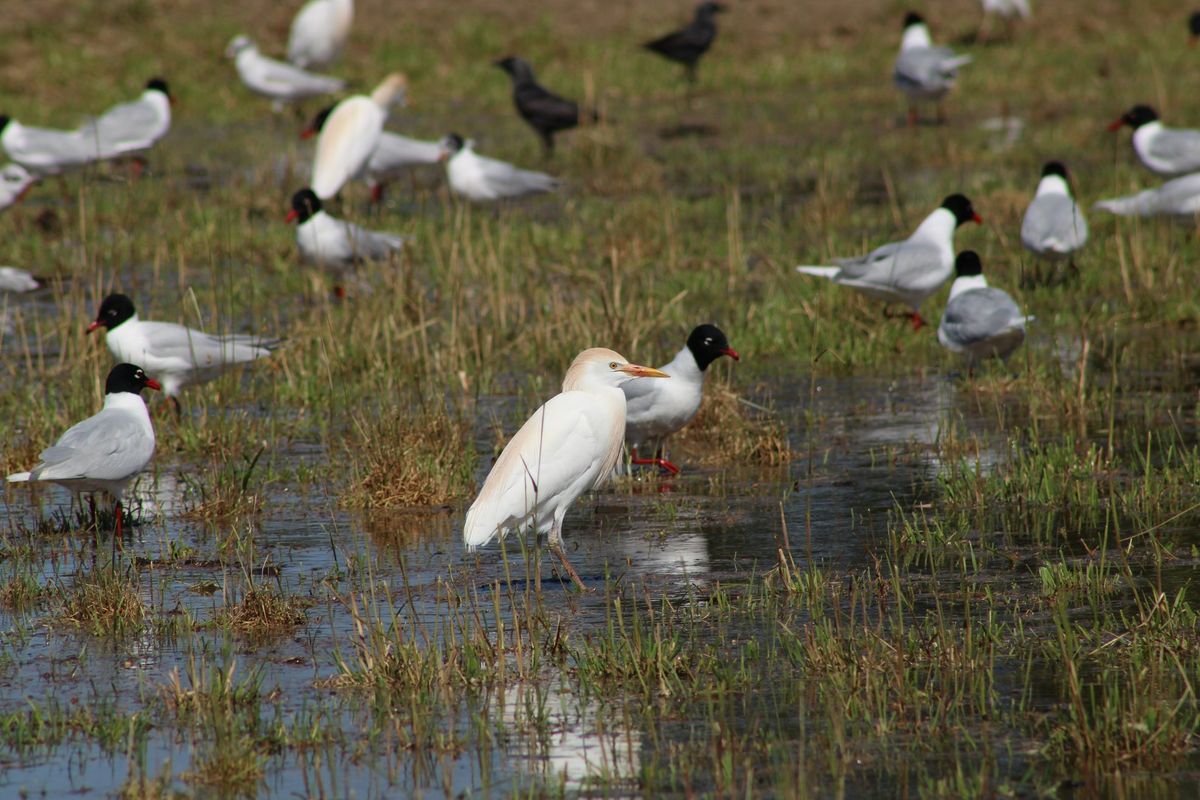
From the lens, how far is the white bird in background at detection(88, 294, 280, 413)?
9.34m

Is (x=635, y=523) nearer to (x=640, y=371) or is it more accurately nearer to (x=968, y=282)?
(x=640, y=371)

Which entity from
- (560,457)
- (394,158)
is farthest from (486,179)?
(560,457)

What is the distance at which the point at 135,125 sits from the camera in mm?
17172

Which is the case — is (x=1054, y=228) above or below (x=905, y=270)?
above

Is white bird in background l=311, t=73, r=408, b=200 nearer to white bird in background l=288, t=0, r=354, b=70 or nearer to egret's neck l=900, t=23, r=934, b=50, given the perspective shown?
white bird in background l=288, t=0, r=354, b=70

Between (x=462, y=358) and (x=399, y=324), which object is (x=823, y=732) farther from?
(x=399, y=324)

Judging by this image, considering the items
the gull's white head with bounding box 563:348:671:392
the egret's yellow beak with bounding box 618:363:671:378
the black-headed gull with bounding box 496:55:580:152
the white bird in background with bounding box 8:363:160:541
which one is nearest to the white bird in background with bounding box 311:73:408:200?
the black-headed gull with bounding box 496:55:580:152

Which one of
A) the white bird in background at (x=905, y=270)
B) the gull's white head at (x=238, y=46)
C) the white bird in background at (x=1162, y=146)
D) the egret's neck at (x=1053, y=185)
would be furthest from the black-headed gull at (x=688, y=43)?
the white bird in background at (x=905, y=270)

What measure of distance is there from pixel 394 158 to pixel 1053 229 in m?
7.47

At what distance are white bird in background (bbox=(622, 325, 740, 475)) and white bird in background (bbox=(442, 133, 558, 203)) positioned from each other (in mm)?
7655

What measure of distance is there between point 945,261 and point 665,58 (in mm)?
12041

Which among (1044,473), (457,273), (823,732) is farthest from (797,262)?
(823,732)

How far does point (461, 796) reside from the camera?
447 centimetres

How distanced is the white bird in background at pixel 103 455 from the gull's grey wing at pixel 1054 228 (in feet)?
22.0
